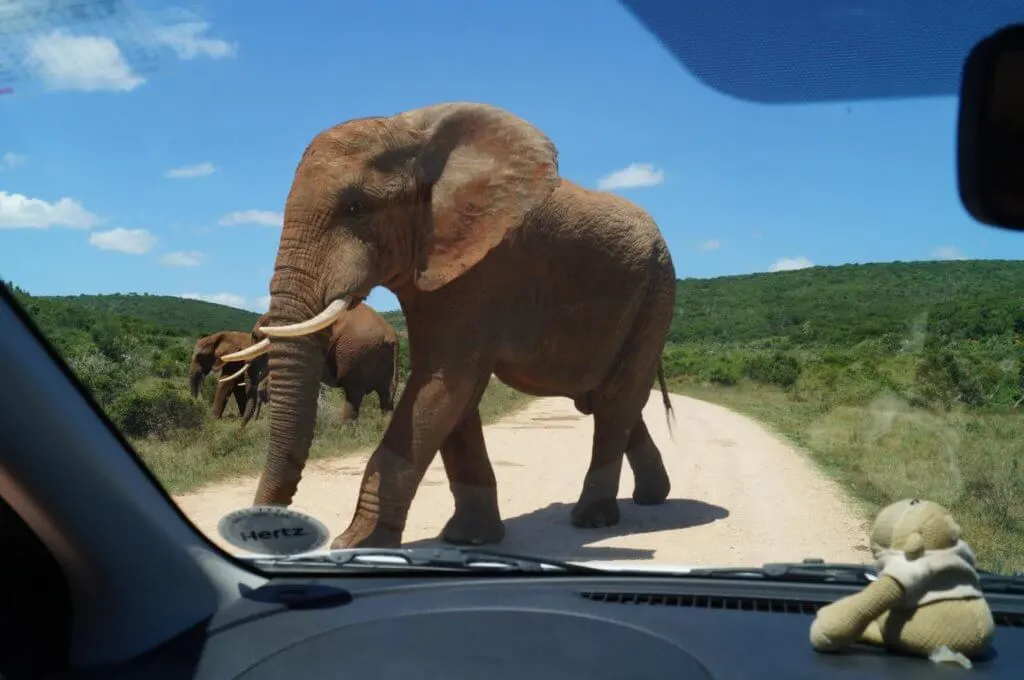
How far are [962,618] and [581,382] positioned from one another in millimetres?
4776

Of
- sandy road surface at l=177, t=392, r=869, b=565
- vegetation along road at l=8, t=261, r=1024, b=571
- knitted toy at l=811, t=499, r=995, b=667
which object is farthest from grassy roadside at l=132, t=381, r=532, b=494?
knitted toy at l=811, t=499, r=995, b=667

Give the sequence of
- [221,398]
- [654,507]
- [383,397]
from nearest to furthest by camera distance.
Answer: [654,507] < [221,398] < [383,397]

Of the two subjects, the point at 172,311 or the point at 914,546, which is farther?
the point at 172,311

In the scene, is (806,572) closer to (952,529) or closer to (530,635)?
(952,529)

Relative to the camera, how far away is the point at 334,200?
5992 mm

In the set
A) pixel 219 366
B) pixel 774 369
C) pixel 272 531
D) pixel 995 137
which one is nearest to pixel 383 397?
pixel 219 366

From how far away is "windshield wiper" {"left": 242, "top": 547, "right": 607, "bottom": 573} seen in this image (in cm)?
332

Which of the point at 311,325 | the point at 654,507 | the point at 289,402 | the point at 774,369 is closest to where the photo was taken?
the point at 289,402

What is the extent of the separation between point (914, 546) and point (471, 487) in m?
3.64

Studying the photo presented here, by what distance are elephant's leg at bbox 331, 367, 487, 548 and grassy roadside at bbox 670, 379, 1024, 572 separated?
2.14 meters

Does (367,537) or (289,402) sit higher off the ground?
(289,402)

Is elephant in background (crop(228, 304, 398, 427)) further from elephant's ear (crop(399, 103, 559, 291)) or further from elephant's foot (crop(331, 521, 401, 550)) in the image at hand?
elephant's foot (crop(331, 521, 401, 550))

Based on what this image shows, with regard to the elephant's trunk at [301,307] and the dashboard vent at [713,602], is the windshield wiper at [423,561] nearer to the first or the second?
the dashboard vent at [713,602]

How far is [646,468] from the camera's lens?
757cm
